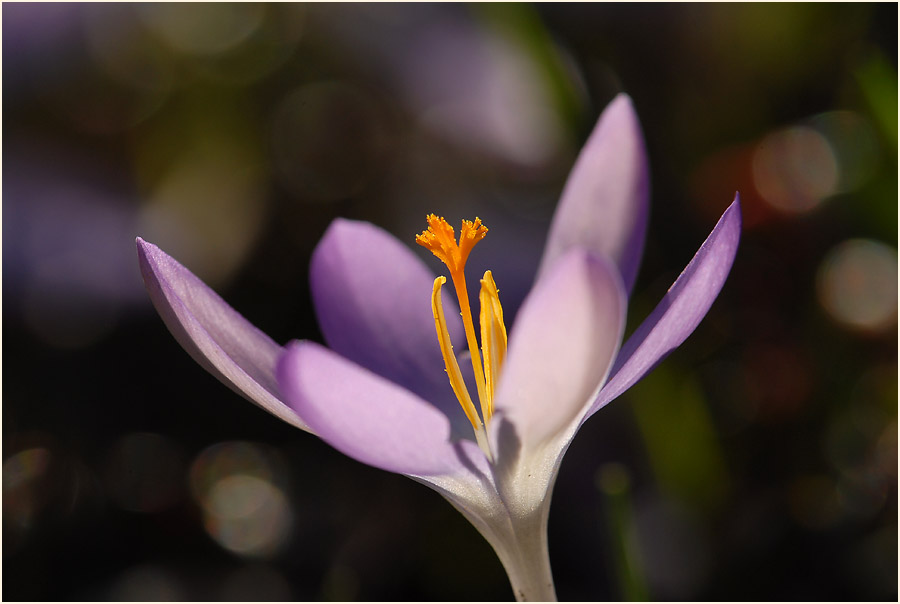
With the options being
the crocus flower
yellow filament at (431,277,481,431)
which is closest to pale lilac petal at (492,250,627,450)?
the crocus flower

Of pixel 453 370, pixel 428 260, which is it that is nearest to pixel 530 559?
pixel 453 370

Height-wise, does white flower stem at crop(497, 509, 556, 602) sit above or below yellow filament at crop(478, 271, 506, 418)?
below

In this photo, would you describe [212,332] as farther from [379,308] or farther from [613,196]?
[613,196]

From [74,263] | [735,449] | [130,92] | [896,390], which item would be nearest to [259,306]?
[74,263]

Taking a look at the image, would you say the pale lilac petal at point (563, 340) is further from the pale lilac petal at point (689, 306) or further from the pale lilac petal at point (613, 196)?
the pale lilac petal at point (613, 196)

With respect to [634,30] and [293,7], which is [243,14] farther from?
[634,30]

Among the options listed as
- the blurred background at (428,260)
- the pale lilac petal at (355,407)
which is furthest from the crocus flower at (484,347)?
the blurred background at (428,260)

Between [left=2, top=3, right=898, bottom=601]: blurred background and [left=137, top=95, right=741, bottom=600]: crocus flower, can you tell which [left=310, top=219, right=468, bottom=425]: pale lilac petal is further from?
[left=2, top=3, right=898, bottom=601]: blurred background
